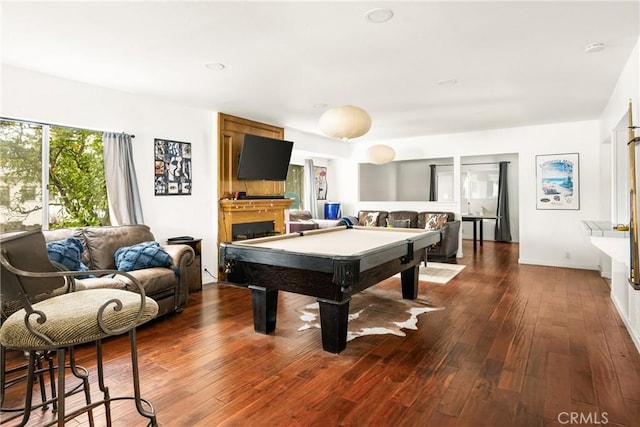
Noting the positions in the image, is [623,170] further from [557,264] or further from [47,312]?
[47,312]

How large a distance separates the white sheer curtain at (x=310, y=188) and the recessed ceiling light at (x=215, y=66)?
4.86 meters

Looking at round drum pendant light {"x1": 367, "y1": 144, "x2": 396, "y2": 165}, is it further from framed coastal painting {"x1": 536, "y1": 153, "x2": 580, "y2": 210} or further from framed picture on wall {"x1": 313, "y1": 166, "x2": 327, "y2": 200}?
framed picture on wall {"x1": 313, "y1": 166, "x2": 327, "y2": 200}

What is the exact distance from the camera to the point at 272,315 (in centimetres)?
330

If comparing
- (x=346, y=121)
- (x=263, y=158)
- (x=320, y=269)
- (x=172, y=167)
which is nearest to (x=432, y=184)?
(x=263, y=158)

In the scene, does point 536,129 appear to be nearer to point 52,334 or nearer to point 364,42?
point 364,42

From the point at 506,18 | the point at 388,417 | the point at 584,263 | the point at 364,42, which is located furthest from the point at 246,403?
the point at 584,263

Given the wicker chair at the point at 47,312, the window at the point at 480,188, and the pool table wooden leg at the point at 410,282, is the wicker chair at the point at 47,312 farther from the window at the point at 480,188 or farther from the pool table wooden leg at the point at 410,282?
the window at the point at 480,188

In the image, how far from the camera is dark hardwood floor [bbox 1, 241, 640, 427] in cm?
204

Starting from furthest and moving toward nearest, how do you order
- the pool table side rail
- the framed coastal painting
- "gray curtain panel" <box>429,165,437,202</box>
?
"gray curtain panel" <box>429,165,437,202</box> < the framed coastal painting < the pool table side rail

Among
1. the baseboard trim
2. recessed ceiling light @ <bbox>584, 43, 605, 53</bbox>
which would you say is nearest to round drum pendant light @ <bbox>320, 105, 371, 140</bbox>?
recessed ceiling light @ <bbox>584, 43, 605, 53</bbox>

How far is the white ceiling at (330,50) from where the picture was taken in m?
2.46

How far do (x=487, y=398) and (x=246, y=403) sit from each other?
1432 millimetres

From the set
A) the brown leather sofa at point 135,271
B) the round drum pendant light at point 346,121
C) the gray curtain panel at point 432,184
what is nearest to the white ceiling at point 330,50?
the round drum pendant light at point 346,121

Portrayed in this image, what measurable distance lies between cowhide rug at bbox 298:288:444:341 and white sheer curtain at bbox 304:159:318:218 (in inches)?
159
